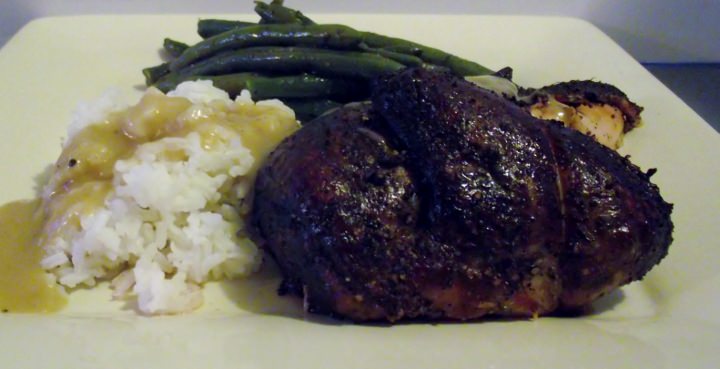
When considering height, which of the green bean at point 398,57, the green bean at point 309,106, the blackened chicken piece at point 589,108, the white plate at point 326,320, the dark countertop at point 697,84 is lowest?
the white plate at point 326,320

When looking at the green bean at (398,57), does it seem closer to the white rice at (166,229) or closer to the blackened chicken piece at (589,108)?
the blackened chicken piece at (589,108)

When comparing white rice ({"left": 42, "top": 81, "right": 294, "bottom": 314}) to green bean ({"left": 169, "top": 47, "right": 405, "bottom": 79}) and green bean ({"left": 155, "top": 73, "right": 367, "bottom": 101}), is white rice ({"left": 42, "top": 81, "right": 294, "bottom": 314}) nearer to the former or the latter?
green bean ({"left": 155, "top": 73, "right": 367, "bottom": 101})

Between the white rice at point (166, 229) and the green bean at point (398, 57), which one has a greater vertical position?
the green bean at point (398, 57)

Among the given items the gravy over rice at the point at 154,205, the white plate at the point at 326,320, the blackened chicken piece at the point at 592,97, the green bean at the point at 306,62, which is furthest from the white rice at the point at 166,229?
the blackened chicken piece at the point at 592,97

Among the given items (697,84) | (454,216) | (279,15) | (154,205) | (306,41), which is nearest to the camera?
(454,216)

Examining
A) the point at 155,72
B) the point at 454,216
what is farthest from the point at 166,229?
the point at 155,72

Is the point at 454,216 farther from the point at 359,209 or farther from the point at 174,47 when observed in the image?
the point at 174,47
